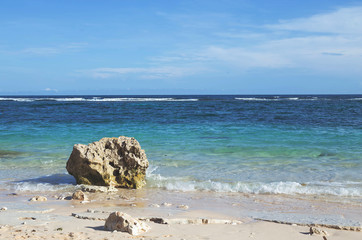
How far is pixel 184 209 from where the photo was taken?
18.6 feet

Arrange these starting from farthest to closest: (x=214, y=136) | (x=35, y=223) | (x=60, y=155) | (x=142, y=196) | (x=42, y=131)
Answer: (x=42, y=131) → (x=214, y=136) → (x=60, y=155) → (x=142, y=196) → (x=35, y=223)

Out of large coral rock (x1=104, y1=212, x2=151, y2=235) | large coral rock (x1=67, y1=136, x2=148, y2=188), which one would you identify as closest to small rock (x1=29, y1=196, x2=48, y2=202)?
large coral rock (x1=67, y1=136, x2=148, y2=188)

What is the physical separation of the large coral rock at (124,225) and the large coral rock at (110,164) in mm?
2942

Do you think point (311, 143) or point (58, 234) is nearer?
point (58, 234)

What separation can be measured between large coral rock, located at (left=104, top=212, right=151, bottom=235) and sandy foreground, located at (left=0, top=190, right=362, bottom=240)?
0.07 metres

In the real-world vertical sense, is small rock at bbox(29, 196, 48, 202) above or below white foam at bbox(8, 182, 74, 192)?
A: above

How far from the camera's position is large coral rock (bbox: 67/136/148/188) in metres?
7.25

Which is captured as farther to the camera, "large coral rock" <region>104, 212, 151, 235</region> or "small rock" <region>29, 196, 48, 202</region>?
"small rock" <region>29, 196, 48, 202</region>

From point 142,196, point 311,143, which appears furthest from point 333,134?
point 142,196

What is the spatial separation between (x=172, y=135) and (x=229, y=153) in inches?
176

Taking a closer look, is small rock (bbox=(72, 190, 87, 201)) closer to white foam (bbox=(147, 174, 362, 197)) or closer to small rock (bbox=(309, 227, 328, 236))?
white foam (bbox=(147, 174, 362, 197))

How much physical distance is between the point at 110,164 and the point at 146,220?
2839 millimetres

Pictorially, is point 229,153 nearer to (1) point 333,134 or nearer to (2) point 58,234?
(1) point 333,134

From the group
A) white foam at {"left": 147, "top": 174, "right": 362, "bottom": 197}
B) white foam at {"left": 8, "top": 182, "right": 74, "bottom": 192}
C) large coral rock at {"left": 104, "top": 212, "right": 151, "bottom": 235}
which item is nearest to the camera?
large coral rock at {"left": 104, "top": 212, "right": 151, "bottom": 235}
